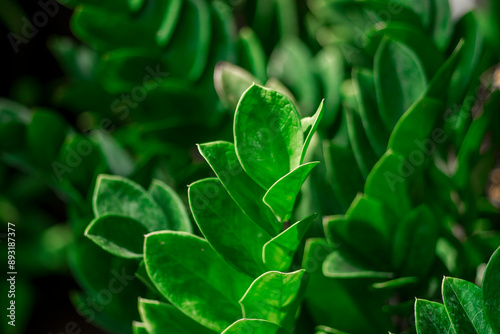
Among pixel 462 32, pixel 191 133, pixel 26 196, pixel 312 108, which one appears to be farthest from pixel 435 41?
pixel 26 196

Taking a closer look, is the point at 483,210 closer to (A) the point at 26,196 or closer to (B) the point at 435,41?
(B) the point at 435,41

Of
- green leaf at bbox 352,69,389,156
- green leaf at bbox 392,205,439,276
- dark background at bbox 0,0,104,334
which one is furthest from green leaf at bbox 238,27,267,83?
dark background at bbox 0,0,104,334

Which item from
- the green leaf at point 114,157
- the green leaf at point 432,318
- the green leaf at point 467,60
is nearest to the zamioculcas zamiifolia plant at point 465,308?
the green leaf at point 432,318

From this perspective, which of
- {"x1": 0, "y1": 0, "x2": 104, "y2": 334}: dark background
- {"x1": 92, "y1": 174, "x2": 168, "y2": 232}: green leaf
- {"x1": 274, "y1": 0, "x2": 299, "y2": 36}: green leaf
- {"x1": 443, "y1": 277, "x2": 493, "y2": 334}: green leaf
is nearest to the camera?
{"x1": 443, "y1": 277, "x2": 493, "y2": 334}: green leaf

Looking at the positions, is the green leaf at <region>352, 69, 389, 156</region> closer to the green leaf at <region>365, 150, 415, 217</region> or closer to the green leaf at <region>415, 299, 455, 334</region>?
the green leaf at <region>365, 150, 415, 217</region>

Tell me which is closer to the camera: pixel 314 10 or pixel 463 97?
pixel 463 97

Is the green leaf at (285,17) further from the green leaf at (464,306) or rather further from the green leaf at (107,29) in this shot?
the green leaf at (464,306)

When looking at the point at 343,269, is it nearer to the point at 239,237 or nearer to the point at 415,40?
the point at 239,237
